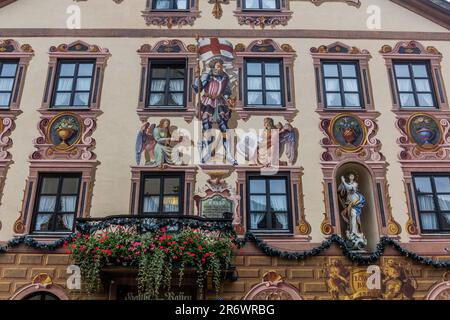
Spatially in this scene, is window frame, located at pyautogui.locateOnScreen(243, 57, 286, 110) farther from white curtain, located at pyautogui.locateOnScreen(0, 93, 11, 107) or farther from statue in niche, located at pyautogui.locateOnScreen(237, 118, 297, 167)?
white curtain, located at pyautogui.locateOnScreen(0, 93, 11, 107)

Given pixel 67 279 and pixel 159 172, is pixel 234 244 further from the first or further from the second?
pixel 67 279

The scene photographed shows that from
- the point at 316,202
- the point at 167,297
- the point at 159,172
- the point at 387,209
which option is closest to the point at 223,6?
the point at 159,172

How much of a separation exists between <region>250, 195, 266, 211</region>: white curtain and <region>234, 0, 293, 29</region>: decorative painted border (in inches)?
234

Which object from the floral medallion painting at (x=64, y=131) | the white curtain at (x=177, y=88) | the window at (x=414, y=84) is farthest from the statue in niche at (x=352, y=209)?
the floral medallion painting at (x=64, y=131)

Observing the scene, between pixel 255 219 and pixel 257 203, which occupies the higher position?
pixel 257 203

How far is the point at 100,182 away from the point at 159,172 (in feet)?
5.47

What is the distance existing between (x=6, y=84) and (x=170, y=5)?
19.3 feet

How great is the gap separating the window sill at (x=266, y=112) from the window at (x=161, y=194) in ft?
A: 8.93

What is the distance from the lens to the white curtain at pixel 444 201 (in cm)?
1440

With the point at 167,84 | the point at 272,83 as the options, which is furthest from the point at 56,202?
the point at 272,83

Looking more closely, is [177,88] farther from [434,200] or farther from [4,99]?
[434,200]

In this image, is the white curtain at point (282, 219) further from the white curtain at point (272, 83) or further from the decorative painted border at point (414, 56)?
the decorative painted border at point (414, 56)

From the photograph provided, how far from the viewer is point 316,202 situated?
46.8 feet

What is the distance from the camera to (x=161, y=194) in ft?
47.4
